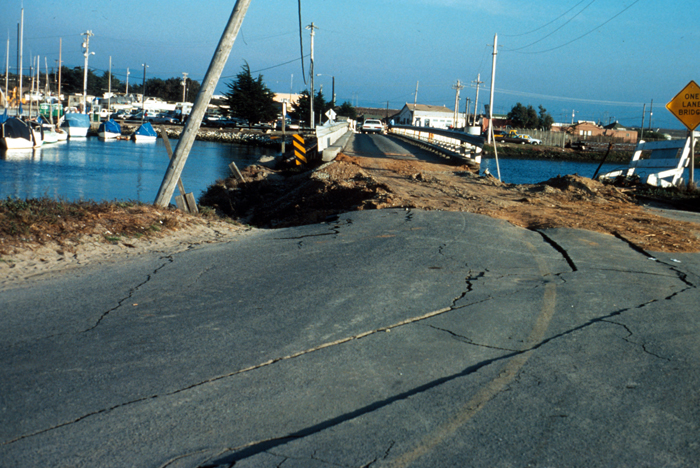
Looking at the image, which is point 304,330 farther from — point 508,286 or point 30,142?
point 30,142

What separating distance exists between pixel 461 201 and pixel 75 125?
63.5m

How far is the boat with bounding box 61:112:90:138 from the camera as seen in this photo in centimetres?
6588

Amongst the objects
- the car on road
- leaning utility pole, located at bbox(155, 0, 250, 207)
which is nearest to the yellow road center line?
leaning utility pole, located at bbox(155, 0, 250, 207)

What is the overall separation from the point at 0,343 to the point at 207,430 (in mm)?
2529

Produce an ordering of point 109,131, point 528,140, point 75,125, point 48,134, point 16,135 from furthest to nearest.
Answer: point 528,140 < point 109,131 < point 75,125 < point 48,134 < point 16,135

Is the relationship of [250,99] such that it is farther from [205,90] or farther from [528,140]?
[205,90]

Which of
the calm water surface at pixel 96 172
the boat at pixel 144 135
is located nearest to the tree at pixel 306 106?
the boat at pixel 144 135

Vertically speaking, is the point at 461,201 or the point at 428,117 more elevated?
the point at 428,117

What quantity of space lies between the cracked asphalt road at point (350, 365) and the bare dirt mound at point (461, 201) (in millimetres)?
3806

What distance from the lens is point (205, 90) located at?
11.9 metres

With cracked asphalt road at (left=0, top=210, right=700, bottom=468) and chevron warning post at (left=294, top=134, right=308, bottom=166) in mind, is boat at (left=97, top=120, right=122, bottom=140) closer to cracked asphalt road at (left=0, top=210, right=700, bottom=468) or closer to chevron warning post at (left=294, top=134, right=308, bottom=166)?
chevron warning post at (left=294, top=134, right=308, bottom=166)

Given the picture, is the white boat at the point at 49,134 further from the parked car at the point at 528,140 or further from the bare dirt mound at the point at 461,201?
the parked car at the point at 528,140

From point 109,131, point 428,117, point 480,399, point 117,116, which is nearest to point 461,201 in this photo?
point 480,399

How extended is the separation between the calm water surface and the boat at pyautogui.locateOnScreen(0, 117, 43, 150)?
1.14 metres
